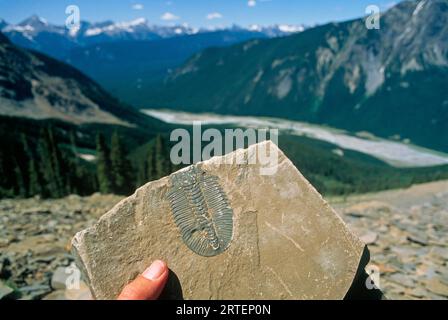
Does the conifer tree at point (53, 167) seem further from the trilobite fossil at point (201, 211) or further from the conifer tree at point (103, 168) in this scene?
the trilobite fossil at point (201, 211)

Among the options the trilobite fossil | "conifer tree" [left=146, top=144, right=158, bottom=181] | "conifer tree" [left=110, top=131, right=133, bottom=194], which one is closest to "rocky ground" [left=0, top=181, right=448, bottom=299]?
the trilobite fossil

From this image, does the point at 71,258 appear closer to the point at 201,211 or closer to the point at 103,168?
the point at 201,211

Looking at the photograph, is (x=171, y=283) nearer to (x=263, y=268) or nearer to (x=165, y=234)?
(x=165, y=234)

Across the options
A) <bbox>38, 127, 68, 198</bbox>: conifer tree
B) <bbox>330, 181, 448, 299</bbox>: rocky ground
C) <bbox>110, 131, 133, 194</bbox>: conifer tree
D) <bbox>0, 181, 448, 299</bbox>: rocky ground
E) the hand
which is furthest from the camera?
<bbox>38, 127, 68, 198</bbox>: conifer tree

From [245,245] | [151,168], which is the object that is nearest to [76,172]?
[151,168]

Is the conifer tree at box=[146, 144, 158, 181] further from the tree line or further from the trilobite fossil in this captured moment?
the trilobite fossil

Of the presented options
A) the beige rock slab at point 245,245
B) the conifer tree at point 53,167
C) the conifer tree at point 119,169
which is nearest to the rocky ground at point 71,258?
the beige rock slab at point 245,245
